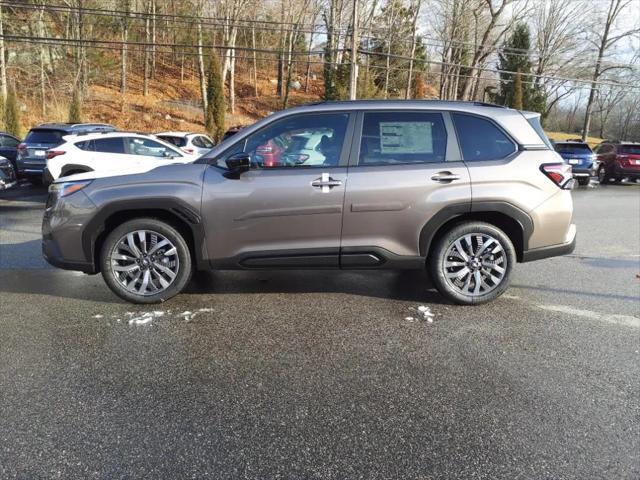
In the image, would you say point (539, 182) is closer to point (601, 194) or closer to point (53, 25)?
point (601, 194)

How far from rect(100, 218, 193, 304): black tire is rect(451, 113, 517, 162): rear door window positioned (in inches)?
108

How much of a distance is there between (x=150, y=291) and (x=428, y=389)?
272cm

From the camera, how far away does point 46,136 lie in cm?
1322

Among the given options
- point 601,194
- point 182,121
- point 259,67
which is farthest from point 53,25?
point 601,194

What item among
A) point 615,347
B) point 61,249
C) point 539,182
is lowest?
point 615,347

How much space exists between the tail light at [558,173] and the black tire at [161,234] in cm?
338

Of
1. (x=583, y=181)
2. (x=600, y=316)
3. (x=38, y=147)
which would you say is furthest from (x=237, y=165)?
(x=583, y=181)

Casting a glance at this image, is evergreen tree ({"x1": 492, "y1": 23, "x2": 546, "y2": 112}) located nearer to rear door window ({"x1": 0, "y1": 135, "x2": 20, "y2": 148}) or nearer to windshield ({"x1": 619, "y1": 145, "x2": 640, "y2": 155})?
windshield ({"x1": 619, "y1": 145, "x2": 640, "y2": 155})

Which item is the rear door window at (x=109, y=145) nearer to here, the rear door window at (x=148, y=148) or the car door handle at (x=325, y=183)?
the rear door window at (x=148, y=148)

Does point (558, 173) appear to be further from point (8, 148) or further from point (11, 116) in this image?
point (11, 116)

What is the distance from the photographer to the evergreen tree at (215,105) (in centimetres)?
2869

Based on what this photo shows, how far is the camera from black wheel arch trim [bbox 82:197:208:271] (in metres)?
4.31

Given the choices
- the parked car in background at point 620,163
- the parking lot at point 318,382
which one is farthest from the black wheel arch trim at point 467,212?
the parked car in background at point 620,163

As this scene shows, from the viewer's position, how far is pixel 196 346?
3674 millimetres
